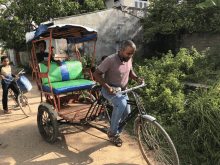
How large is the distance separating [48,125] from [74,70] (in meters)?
1.43

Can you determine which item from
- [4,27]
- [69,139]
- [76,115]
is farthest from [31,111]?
[4,27]

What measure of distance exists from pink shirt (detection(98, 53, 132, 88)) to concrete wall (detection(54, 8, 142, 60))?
709 centimetres

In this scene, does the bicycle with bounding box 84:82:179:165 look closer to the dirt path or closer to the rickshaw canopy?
the dirt path

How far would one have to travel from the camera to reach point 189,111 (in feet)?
11.7

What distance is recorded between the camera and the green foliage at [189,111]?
111 inches

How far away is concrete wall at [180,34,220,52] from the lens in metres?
8.68

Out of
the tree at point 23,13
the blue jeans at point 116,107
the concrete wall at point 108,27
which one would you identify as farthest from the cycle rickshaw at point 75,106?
the tree at point 23,13

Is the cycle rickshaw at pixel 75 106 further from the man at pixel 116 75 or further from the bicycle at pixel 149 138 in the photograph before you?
the man at pixel 116 75

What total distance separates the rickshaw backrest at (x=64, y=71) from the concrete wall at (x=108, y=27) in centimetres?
538

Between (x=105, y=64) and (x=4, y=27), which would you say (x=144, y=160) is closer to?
(x=105, y=64)

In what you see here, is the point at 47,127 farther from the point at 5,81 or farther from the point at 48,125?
the point at 5,81

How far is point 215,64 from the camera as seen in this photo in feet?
19.1

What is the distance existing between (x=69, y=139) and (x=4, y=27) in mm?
10418

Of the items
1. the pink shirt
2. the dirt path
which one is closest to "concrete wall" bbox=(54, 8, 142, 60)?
the dirt path
